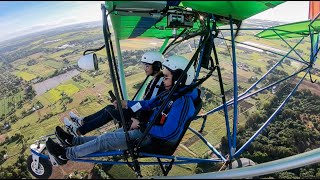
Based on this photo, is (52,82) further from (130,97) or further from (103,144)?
(103,144)

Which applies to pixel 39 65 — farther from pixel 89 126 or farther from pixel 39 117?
pixel 89 126

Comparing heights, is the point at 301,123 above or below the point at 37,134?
below

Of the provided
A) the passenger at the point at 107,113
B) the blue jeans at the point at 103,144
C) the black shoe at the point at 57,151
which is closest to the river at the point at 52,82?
the passenger at the point at 107,113

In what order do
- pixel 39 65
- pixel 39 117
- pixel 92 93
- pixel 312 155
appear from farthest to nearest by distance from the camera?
pixel 39 65
pixel 92 93
pixel 39 117
pixel 312 155

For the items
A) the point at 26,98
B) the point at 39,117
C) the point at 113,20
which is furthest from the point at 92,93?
the point at 113,20

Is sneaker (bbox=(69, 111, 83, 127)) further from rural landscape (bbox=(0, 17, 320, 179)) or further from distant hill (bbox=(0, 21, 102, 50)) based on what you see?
distant hill (bbox=(0, 21, 102, 50))

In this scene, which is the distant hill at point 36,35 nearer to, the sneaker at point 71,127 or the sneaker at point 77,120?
the sneaker at point 77,120

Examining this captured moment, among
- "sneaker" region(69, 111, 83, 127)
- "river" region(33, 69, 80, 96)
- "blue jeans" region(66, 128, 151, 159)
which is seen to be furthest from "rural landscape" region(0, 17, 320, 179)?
"blue jeans" region(66, 128, 151, 159)
